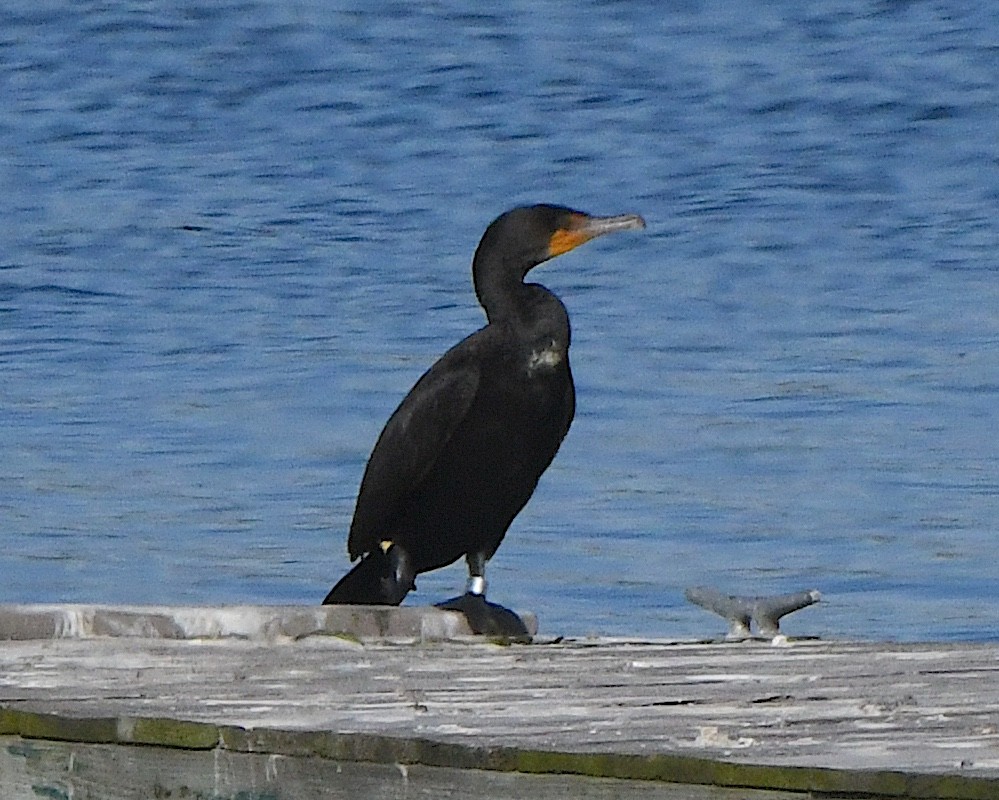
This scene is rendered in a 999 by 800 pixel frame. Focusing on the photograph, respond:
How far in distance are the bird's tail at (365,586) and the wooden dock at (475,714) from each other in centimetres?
122

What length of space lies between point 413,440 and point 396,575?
0.28 m

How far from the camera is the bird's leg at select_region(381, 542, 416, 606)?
6.22 meters

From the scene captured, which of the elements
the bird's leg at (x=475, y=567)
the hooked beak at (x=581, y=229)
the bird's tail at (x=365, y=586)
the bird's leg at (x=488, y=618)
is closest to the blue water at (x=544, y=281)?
the hooked beak at (x=581, y=229)

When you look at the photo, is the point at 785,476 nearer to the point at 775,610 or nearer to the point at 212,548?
the point at 212,548

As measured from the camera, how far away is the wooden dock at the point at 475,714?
3383 mm

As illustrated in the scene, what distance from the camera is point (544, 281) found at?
52.5 feet

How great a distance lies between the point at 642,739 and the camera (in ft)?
11.7

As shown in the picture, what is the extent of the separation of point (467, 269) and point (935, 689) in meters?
11.9

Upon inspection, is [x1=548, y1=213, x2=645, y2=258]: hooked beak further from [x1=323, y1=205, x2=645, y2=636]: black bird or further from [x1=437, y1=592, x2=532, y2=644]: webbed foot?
[x1=437, y1=592, x2=532, y2=644]: webbed foot

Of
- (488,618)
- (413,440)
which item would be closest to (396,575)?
(413,440)

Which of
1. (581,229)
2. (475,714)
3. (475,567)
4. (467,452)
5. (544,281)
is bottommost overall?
(544,281)

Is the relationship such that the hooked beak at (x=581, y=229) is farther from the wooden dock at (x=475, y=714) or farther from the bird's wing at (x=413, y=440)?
the wooden dock at (x=475, y=714)

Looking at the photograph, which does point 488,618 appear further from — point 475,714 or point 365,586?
point 475,714

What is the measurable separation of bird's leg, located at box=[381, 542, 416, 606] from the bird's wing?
0.05 metres
